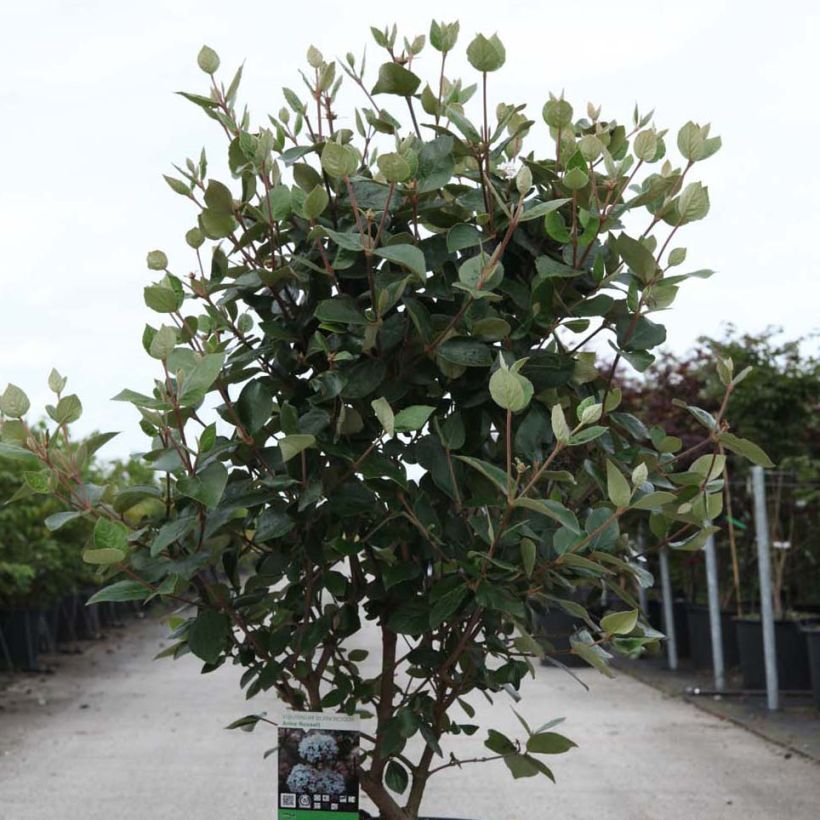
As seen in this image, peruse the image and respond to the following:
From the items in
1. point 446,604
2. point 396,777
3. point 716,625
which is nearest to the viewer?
point 446,604

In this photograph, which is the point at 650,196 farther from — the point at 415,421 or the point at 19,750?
the point at 19,750

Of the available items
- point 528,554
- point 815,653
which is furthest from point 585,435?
point 815,653

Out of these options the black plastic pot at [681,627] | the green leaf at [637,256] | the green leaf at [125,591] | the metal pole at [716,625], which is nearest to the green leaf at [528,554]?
the green leaf at [637,256]

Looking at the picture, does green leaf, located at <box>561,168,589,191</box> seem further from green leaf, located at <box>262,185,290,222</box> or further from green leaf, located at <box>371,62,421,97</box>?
green leaf, located at <box>262,185,290,222</box>

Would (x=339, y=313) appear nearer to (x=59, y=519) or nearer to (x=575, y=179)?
(x=575, y=179)

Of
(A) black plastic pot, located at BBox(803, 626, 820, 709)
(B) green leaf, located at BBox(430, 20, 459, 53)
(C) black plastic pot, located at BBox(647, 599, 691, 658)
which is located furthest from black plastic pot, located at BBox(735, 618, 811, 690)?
(B) green leaf, located at BBox(430, 20, 459, 53)

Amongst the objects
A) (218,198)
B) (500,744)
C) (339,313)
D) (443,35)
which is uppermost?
(443,35)

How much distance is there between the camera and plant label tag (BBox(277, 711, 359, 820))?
2.36m

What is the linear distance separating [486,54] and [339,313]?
509 millimetres

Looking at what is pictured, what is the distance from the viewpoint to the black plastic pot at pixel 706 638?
41.8 feet

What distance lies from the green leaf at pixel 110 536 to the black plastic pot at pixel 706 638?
11.4 m

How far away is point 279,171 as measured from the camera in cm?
235

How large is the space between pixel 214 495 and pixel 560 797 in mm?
5542

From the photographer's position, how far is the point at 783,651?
10.6 m
